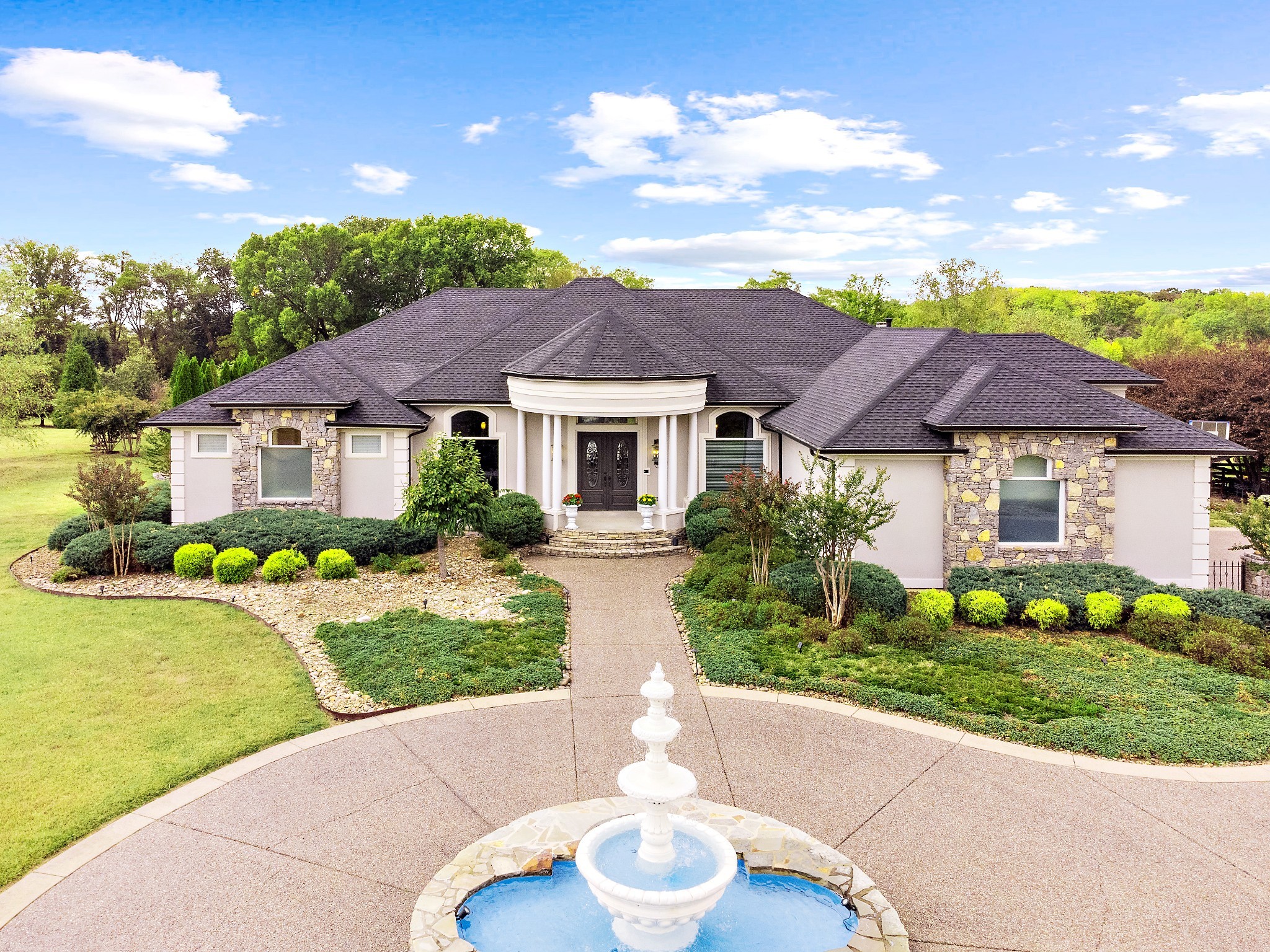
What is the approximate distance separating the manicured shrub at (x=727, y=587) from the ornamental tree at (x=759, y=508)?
1.14 feet

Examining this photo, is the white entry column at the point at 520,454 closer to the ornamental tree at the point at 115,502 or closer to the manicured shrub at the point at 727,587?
the manicured shrub at the point at 727,587

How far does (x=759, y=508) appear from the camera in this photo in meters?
17.5

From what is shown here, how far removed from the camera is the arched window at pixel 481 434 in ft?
79.3

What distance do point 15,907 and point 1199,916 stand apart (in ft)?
33.9

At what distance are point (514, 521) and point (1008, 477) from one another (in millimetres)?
11118

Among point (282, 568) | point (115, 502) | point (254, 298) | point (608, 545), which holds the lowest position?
point (282, 568)

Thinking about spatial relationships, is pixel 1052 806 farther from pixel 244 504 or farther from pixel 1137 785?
pixel 244 504

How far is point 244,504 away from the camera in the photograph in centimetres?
2219

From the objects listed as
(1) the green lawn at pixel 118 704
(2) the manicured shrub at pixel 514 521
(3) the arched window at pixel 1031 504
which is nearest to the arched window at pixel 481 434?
(2) the manicured shrub at pixel 514 521

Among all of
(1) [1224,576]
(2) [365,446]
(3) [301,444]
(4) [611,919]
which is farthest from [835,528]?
(3) [301,444]

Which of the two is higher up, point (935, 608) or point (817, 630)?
point (935, 608)

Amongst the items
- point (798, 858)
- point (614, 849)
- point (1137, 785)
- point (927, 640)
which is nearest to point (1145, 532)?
point (927, 640)

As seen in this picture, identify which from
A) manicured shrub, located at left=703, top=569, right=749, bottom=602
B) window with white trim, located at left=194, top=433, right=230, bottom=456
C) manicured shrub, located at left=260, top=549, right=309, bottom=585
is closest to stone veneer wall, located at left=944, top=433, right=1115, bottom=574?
manicured shrub, located at left=703, top=569, right=749, bottom=602

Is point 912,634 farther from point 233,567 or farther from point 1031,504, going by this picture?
point 233,567
